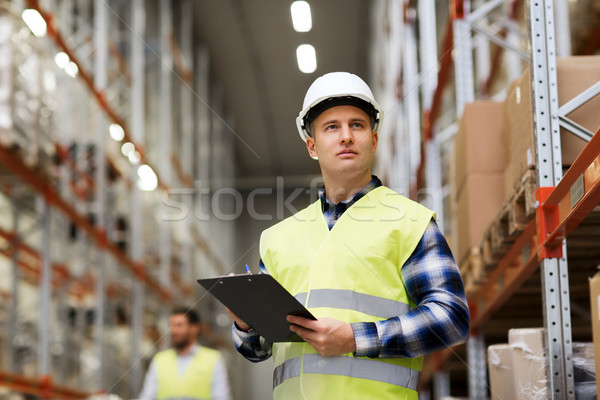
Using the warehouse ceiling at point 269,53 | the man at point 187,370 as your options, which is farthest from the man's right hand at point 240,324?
the warehouse ceiling at point 269,53

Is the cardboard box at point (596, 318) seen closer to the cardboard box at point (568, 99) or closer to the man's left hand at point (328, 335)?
the cardboard box at point (568, 99)

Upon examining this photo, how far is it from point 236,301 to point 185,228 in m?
18.0

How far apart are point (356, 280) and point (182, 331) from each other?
4.92 metres

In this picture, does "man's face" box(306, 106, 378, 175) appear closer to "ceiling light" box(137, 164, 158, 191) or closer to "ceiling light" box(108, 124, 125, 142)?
"ceiling light" box(108, 124, 125, 142)

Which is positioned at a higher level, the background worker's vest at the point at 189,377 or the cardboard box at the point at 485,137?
the cardboard box at the point at 485,137

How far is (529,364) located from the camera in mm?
3930

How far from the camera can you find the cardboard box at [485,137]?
565 centimetres

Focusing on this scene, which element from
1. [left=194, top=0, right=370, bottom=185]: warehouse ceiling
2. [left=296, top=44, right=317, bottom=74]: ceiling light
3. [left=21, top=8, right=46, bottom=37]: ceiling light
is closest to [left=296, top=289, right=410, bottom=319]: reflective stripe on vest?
[left=21, top=8, right=46, bottom=37]: ceiling light

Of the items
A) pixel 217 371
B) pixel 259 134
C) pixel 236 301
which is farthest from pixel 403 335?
pixel 259 134

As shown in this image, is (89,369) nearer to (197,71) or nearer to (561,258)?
(197,71)

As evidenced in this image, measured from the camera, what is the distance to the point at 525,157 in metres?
4.41

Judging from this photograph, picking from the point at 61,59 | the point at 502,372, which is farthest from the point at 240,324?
the point at 61,59

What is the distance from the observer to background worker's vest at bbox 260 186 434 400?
2684 millimetres

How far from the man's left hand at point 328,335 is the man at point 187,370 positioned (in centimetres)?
477
